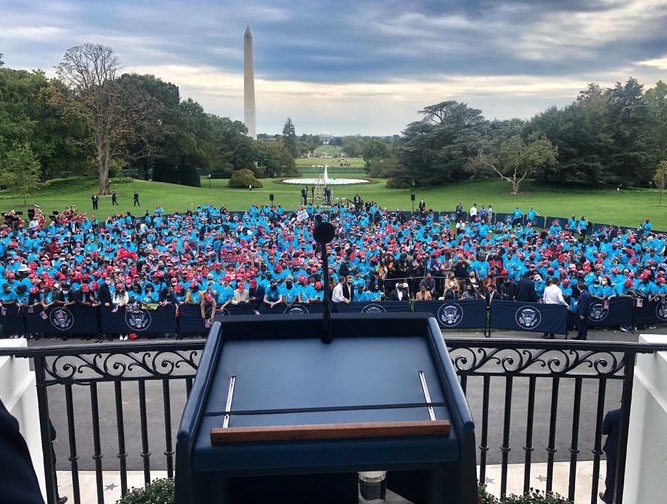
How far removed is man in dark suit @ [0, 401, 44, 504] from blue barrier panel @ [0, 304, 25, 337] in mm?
16963

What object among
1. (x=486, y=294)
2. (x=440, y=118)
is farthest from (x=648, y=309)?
(x=440, y=118)

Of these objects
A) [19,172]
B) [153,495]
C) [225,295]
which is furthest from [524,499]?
[19,172]

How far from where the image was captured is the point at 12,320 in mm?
15969

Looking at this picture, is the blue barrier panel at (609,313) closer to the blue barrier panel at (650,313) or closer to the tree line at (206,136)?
the blue barrier panel at (650,313)

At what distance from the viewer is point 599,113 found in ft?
210

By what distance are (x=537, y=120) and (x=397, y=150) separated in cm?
1704

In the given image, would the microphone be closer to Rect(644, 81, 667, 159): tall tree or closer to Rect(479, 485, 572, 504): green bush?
Rect(479, 485, 572, 504): green bush

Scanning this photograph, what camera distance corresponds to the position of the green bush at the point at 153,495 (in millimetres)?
4180

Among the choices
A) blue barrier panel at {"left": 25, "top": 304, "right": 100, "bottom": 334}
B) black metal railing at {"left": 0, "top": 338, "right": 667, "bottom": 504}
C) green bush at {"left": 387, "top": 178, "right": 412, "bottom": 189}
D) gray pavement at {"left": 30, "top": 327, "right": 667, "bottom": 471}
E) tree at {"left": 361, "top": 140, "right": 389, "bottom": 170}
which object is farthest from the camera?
tree at {"left": 361, "top": 140, "right": 389, "bottom": 170}

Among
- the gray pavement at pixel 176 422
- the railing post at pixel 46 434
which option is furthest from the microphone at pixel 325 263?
the gray pavement at pixel 176 422

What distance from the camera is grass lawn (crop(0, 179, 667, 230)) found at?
161ft

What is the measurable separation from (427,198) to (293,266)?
44647mm

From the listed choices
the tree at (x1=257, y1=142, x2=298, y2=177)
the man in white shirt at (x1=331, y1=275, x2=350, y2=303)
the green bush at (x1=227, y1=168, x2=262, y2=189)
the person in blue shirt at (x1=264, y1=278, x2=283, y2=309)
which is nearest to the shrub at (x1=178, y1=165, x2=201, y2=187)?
the green bush at (x1=227, y1=168, x2=262, y2=189)

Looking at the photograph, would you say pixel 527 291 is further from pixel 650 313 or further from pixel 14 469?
pixel 14 469
